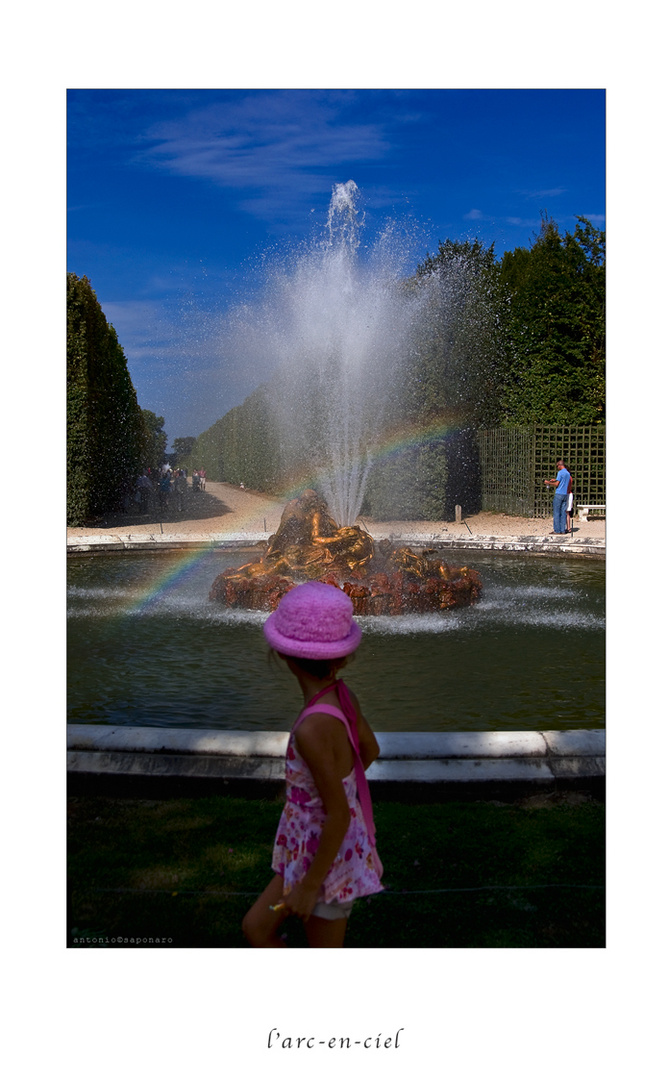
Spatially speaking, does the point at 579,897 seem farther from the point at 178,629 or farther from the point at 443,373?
the point at 443,373

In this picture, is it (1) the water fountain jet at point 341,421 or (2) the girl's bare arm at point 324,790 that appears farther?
(1) the water fountain jet at point 341,421

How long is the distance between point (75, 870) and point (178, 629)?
456 centimetres

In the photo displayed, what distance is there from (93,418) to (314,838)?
1449 cm

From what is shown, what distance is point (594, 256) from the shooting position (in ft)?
66.0

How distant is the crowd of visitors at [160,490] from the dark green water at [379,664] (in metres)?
9.71

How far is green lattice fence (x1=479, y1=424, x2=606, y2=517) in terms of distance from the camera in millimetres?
18219

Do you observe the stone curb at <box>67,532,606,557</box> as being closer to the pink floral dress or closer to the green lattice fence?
the green lattice fence

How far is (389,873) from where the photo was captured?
332cm

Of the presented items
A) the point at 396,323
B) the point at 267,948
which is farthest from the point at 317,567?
the point at 396,323

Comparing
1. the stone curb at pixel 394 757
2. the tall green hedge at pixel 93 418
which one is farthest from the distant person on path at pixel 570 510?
the stone curb at pixel 394 757

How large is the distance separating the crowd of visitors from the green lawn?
52.5 feet

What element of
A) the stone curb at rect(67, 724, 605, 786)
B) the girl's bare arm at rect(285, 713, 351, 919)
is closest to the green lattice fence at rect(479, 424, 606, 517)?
the stone curb at rect(67, 724, 605, 786)

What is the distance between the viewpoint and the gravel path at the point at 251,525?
48.3 feet

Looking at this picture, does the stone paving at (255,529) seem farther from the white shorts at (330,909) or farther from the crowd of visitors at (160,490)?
the white shorts at (330,909)
